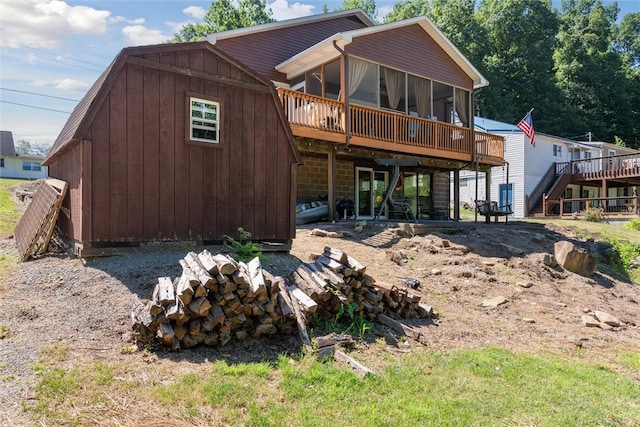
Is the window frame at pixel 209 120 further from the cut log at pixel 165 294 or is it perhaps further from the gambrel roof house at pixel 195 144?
the cut log at pixel 165 294

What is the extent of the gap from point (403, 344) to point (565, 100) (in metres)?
43.7

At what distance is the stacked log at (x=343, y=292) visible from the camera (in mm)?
5250

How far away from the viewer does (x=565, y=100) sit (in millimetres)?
40469

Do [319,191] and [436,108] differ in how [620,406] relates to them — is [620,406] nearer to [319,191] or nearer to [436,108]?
[319,191]

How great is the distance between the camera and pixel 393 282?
286 inches

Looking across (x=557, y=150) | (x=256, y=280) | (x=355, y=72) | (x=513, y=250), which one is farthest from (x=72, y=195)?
(x=557, y=150)

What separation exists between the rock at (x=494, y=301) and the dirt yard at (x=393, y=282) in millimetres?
70

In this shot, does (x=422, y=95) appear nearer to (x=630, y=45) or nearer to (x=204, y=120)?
(x=204, y=120)

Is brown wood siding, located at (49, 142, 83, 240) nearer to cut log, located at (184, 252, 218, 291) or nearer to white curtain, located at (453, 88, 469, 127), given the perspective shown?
cut log, located at (184, 252, 218, 291)

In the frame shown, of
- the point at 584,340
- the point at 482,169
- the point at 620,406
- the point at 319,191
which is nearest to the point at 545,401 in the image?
the point at 620,406

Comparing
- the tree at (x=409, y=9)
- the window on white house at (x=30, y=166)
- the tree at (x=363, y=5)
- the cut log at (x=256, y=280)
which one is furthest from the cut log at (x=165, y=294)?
the tree at (x=409, y=9)

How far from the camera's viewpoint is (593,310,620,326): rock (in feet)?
23.3

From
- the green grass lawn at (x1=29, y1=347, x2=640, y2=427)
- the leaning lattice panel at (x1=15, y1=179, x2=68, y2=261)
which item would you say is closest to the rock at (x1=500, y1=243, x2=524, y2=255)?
the green grass lawn at (x1=29, y1=347, x2=640, y2=427)

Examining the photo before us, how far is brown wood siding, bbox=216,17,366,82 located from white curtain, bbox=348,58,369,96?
2834 millimetres
